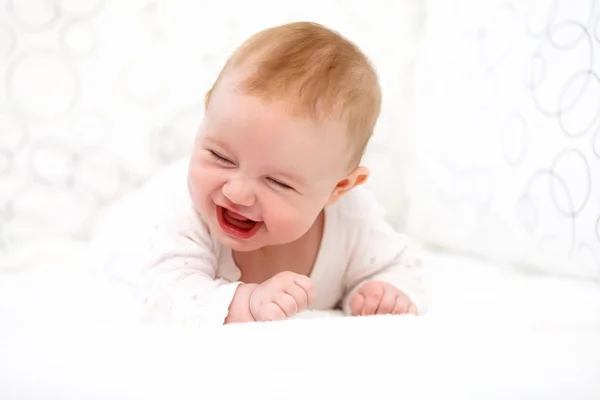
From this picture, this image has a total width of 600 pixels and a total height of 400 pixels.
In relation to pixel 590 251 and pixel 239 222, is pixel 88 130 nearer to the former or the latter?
pixel 239 222

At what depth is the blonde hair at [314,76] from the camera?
0.78 meters

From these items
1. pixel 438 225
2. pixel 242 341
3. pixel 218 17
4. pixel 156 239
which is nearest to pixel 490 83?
pixel 438 225

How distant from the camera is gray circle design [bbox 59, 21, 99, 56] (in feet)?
3.81

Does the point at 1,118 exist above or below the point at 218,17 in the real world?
below

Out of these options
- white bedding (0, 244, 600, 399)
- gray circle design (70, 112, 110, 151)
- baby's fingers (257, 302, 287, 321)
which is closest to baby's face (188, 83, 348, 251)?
baby's fingers (257, 302, 287, 321)

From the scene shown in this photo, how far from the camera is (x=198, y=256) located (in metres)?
0.91

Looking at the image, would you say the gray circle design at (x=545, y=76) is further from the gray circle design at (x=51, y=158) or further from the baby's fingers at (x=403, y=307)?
the gray circle design at (x=51, y=158)

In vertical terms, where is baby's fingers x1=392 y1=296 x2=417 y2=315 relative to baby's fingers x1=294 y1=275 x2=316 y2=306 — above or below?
below

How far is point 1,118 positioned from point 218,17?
42 cm

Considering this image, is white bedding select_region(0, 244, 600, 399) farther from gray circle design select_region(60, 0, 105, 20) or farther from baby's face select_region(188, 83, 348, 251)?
gray circle design select_region(60, 0, 105, 20)

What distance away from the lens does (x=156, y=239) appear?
2.97ft

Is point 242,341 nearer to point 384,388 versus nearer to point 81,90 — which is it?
point 384,388

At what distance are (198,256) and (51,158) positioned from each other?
0.44m

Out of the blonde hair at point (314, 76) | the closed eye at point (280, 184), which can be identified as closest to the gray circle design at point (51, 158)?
the blonde hair at point (314, 76)
